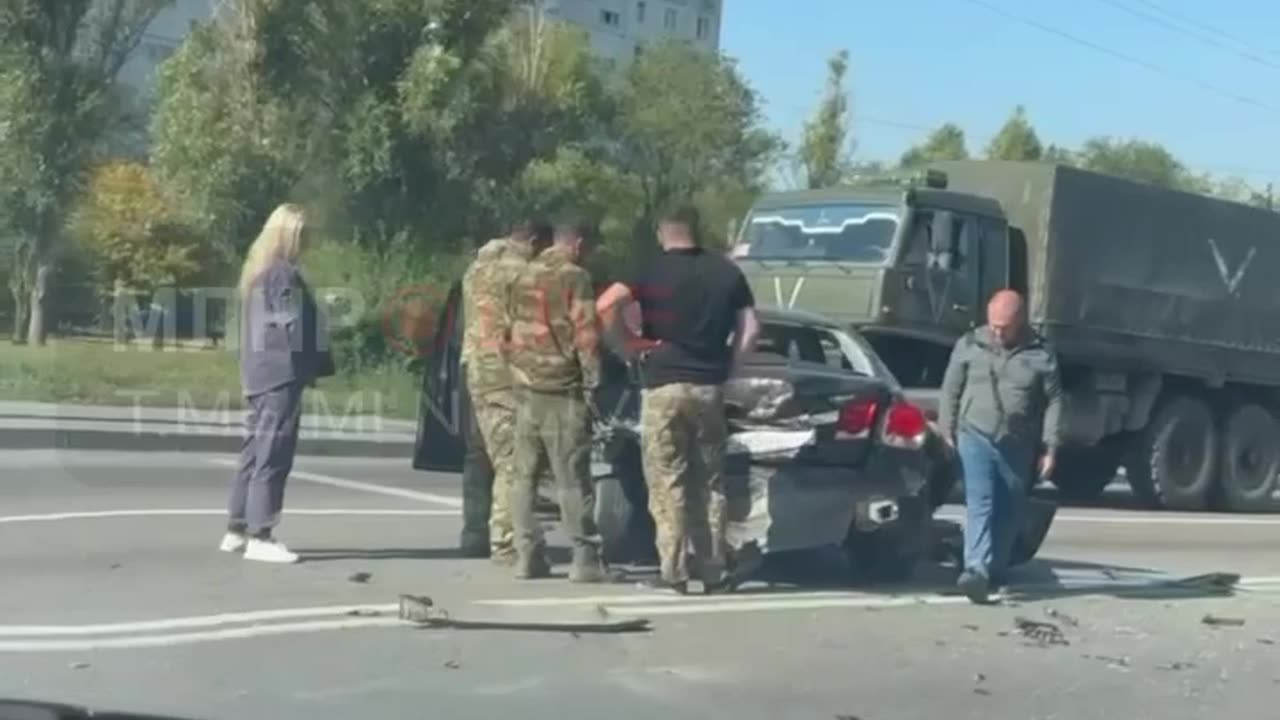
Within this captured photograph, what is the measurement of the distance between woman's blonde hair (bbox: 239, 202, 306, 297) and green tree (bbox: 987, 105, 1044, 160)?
5160 cm

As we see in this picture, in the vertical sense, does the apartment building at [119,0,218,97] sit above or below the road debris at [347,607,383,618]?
above

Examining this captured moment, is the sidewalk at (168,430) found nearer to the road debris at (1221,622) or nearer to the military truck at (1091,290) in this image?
the military truck at (1091,290)

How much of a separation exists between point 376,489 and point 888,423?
675 cm

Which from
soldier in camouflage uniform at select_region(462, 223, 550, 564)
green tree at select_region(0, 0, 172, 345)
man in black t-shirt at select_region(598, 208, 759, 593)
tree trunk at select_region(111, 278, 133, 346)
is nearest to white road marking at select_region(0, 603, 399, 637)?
soldier in camouflage uniform at select_region(462, 223, 550, 564)

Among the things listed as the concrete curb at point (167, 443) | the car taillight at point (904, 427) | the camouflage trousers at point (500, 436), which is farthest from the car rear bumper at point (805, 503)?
the concrete curb at point (167, 443)

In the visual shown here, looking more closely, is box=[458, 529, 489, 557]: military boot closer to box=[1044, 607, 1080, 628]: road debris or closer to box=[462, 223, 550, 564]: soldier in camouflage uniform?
box=[462, 223, 550, 564]: soldier in camouflage uniform

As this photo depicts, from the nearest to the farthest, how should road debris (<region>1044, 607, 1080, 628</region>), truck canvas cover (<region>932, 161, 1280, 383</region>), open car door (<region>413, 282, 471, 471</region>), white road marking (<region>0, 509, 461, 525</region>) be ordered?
1. road debris (<region>1044, 607, 1080, 628</region>)
2. open car door (<region>413, 282, 471, 471</region>)
3. white road marking (<region>0, 509, 461, 525</region>)
4. truck canvas cover (<region>932, 161, 1280, 383</region>)

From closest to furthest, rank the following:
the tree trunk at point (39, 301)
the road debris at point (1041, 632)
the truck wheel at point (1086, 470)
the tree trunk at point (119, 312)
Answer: the road debris at point (1041, 632), the truck wheel at point (1086, 470), the tree trunk at point (119, 312), the tree trunk at point (39, 301)

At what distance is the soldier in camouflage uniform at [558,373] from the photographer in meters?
9.92

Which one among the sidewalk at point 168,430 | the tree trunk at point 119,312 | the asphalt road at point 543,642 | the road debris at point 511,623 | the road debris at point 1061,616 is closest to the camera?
the asphalt road at point 543,642

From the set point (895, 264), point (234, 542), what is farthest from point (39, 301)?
point (234, 542)

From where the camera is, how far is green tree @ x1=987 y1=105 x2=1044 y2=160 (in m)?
61.2

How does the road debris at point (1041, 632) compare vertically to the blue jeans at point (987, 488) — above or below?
below

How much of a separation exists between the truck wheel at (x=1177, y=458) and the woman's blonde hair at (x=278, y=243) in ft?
37.0
